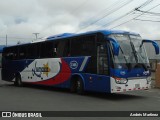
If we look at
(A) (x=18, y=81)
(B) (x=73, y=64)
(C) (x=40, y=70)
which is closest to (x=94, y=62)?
(B) (x=73, y=64)

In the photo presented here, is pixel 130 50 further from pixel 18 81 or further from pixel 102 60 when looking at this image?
pixel 18 81

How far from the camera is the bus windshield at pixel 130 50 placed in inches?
597

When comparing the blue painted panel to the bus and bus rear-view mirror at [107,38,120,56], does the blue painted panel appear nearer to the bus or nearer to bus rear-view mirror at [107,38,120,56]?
the bus

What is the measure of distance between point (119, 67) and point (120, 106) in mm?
2388

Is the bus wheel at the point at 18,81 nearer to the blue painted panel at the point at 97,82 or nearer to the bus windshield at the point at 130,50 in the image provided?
the blue painted panel at the point at 97,82

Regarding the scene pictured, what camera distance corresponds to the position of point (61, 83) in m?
19.1

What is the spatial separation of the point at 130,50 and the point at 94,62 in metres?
1.75

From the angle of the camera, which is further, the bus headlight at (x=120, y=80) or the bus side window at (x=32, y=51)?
the bus side window at (x=32, y=51)

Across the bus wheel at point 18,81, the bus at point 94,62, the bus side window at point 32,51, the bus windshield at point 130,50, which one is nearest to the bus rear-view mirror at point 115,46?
the bus at point 94,62

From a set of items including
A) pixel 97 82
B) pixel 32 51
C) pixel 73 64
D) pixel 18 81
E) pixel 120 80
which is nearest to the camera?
pixel 120 80

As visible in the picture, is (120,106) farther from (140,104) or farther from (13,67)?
(13,67)

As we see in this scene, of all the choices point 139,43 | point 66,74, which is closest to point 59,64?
point 66,74

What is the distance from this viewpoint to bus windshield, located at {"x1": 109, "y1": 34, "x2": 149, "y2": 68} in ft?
49.8

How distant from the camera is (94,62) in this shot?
52.9ft
